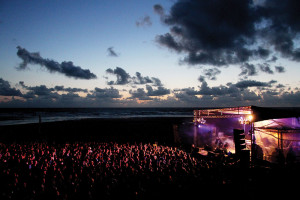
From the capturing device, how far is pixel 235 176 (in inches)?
356

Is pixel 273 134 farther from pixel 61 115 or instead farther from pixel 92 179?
pixel 61 115

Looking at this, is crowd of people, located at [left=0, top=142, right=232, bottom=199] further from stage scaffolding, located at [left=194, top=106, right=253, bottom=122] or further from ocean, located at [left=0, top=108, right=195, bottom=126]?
ocean, located at [left=0, top=108, right=195, bottom=126]

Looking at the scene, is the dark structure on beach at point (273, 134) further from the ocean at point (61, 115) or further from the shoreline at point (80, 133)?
the ocean at point (61, 115)

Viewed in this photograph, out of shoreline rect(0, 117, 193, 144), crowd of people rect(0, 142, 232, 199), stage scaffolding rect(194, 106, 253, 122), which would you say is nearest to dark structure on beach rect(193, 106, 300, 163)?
stage scaffolding rect(194, 106, 253, 122)

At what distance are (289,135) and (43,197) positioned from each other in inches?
581

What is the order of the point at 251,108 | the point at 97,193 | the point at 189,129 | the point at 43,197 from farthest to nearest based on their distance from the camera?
A: 1. the point at 189,129
2. the point at 251,108
3. the point at 97,193
4. the point at 43,197

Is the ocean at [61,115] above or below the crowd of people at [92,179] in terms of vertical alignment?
below

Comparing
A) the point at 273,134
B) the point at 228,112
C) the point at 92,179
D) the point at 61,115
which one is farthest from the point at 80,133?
the point at 61,115

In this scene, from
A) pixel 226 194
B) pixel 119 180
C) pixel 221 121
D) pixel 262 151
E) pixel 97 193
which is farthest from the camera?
pixel 221 121

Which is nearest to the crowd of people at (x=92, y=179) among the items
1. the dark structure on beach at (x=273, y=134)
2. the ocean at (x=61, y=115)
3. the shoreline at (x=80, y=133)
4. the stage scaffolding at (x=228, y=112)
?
the dark structure on beach at (x=273, y=134)

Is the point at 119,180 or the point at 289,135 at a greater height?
the point at 289,135

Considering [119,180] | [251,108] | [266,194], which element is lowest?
[266,194]

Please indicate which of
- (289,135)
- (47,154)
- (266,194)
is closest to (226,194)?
(266,194)

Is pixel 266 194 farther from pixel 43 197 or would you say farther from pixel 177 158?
pixel 43 197
